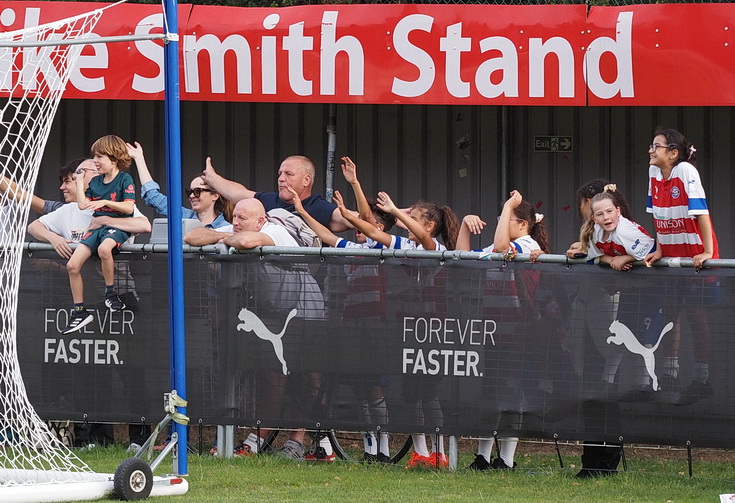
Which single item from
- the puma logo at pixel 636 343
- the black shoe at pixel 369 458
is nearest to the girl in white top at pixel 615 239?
the puma logo at pixel 636 343

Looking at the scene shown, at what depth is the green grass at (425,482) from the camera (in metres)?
6.36

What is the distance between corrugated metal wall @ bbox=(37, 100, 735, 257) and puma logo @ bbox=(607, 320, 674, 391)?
390 centimetres

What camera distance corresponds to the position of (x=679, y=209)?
22.4 ft

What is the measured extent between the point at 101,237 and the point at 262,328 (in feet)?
3.98

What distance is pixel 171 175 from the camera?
20.9 feet

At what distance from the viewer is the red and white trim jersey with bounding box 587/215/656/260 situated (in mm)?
6871

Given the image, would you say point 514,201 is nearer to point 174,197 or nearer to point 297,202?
point 297,202

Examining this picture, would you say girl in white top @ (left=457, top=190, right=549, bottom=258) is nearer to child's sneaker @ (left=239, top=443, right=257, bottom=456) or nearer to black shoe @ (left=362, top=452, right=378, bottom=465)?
black shoe @ (left=362, top=452, right=378, bottom=465)

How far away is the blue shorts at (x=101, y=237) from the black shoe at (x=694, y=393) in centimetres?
361

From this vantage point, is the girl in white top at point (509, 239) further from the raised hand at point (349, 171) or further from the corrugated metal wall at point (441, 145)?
the corrugated metal wall at point (441, 145)

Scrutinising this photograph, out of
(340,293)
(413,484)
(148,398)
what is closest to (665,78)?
(340,293)

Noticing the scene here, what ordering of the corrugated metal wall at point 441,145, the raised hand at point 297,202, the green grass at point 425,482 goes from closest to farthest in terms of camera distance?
the green grass at point 425,482 → the raised hand at point 297,202 → the corrugated metal wall at point 441,145

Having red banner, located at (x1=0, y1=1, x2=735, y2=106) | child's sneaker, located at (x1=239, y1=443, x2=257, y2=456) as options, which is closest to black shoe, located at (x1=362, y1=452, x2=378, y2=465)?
child's sneaker, located at (x1=239, y1=443, x2=257, y2=456)

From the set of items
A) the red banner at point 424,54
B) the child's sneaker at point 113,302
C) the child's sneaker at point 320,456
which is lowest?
the child's sneaker at point 320,456
